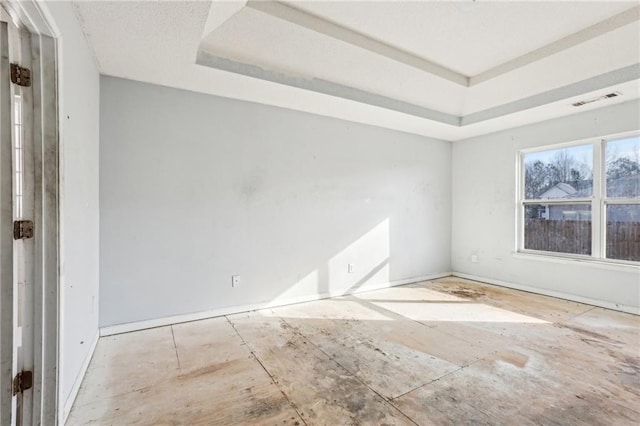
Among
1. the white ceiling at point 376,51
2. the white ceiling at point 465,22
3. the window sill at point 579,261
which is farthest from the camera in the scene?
the window sill at point 579,261

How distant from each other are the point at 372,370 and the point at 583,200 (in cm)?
368

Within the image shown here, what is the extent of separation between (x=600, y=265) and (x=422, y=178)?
2.50m

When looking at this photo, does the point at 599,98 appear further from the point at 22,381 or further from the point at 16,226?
the point at 22,381

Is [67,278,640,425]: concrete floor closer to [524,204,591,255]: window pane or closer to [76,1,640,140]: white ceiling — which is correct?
[524,204,591,255]: window pane

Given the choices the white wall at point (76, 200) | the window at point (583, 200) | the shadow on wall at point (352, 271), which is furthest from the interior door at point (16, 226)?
the window at point (583, 200)

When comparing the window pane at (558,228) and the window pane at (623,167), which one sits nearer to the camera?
the window pane at (623,167)

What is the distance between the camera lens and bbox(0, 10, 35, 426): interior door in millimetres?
1392

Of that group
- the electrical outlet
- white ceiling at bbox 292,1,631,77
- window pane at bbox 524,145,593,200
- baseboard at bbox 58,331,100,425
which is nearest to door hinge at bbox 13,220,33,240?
baseboard at bbox 58,331,100,425

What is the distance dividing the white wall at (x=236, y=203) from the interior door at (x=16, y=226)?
142 centimetres

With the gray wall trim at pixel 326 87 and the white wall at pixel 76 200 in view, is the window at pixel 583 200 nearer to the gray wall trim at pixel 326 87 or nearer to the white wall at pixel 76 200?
the gray wall trim at pixel 326 87

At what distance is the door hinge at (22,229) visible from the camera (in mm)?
1425

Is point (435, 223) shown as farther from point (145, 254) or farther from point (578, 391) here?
point (145, 254)

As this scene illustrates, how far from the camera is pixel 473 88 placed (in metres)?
3.95

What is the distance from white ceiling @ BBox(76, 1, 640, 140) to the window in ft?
2.01
